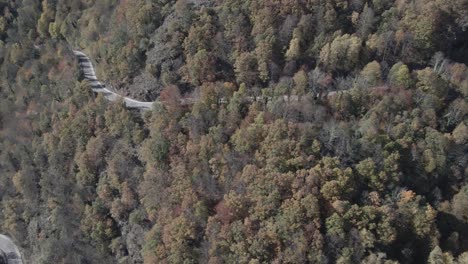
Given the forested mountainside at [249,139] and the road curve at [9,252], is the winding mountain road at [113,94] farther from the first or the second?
the road curve at [9,252]

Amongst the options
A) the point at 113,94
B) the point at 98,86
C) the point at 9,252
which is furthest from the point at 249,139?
the point at 9,252

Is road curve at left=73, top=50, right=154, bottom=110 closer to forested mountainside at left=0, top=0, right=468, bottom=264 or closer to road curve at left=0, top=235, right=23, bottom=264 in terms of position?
forested mountainside at left=0, top=0, right=468, bottom=264

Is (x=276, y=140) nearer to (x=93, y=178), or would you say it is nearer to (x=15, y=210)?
(x=93, y=178)

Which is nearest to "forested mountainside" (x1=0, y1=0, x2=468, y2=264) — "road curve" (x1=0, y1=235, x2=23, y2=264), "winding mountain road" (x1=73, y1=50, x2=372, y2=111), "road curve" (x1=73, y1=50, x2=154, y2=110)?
"winding mountain road" (x1=73, y1=50, x2=372, y2=111)

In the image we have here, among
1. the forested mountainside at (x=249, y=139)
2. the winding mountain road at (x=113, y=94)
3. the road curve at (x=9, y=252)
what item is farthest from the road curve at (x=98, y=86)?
the road curve at (x=9, y=252)

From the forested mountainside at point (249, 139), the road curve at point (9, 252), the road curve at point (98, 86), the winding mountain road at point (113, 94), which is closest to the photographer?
the forested mountainside at point (249, 139)

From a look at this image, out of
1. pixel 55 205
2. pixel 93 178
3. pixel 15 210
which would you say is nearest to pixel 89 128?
pixel 93 178
